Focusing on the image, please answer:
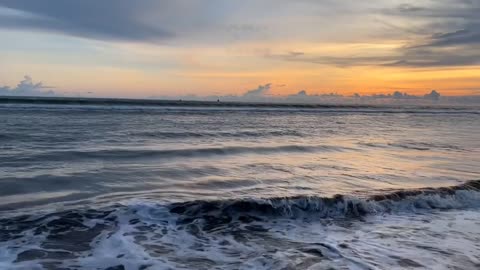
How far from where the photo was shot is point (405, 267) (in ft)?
16.8

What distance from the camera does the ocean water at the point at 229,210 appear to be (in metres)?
5.30

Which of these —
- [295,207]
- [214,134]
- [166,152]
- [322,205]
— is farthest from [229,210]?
[214,134]

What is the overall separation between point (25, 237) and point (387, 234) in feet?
16.7

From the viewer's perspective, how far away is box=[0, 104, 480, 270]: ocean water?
5.30m

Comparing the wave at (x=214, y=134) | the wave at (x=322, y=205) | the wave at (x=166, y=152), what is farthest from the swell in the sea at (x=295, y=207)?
the wave at (x=214, y=134)

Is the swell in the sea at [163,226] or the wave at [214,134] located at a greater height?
the wave at [214,134]

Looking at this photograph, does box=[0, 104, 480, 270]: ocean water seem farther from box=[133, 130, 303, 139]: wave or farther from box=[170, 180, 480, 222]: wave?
box=[133, 130, 303, 139]: wave

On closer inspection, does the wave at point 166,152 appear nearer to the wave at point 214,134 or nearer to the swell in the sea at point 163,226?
the wave at point 214,134

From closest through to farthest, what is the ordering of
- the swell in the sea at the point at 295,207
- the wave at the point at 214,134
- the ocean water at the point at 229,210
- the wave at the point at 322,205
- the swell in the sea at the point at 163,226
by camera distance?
the swell in the sea at the point at 163,226 < the ocean water at the point at 229,210 < the swell in the sea at the point at 295,207 < the wave at the point at 322,205 < the wave at the point at 214,134

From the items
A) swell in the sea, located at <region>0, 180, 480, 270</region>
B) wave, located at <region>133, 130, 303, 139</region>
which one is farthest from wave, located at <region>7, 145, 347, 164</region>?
swell in the sea, located at <region>0, 180, 480, 270</region>

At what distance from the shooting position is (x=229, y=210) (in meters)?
7.17

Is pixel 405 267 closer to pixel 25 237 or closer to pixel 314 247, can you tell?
pixel 314 247

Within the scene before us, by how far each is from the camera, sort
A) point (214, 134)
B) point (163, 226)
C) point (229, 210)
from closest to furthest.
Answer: point (163, 226) → point (229, 210) → point (214, 134)

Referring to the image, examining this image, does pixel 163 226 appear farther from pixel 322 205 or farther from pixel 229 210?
pixel 322 205
